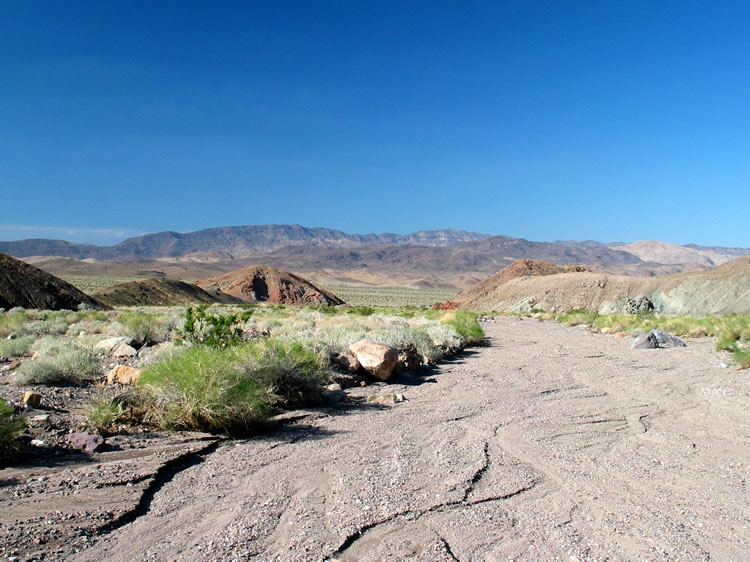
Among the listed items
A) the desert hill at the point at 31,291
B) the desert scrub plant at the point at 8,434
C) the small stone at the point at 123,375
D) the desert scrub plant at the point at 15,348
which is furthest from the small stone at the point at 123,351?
the desert hill at the point at 31,291

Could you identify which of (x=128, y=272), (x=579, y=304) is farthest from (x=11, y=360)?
(x=128, y=272)

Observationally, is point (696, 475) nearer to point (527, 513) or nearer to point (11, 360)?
point (527, 513)

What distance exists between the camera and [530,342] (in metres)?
21.2

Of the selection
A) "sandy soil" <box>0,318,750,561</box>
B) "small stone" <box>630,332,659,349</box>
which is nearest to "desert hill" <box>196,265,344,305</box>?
"small stone" <box>630,332,659,349</box>

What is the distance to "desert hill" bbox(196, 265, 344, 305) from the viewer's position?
73.8 metres

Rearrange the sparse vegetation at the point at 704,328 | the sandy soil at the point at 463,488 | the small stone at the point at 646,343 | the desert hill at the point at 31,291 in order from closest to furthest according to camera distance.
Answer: the sandy soil at the point at 463,488
the sparse vegetation at the point at 704,328
the small stone at the point at 646,343
the desert hill at the point at 31,291

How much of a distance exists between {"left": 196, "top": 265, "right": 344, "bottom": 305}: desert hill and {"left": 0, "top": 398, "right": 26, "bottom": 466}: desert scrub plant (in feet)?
215

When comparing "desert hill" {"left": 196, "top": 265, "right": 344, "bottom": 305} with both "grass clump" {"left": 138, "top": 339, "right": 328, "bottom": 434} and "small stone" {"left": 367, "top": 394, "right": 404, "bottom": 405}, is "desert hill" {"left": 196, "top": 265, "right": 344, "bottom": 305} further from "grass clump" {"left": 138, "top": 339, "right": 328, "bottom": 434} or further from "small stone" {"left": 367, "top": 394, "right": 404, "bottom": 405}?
"grass clump" {"left": 138, "top": 339, "right": 328, "bottom": 434}

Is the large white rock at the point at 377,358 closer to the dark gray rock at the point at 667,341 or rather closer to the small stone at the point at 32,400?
the small stone at the point at 32,400

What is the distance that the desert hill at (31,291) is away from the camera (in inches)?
1328

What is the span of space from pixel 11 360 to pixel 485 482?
435 inches

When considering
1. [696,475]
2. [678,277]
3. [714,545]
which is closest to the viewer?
[714,545]

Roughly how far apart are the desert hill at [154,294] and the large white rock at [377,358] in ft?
138

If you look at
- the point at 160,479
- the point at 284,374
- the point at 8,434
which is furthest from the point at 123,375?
the point at 160,479
